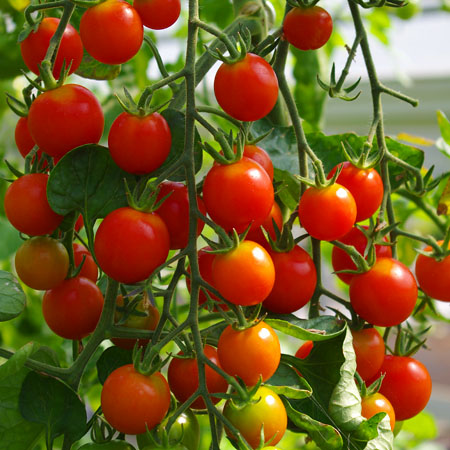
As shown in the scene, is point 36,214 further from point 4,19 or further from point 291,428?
point 4,19

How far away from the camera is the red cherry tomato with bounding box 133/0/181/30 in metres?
0.43

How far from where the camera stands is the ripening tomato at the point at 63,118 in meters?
0.40

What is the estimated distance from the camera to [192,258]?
39cm

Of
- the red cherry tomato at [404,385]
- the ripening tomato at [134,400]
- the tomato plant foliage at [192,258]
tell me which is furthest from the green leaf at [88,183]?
the red cherry tomato at [404,385]

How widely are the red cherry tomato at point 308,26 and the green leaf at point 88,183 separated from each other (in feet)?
0.50

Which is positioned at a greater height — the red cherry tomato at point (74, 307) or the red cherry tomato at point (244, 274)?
the red cherry tomato at point (244, 274)

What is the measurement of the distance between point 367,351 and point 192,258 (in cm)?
15

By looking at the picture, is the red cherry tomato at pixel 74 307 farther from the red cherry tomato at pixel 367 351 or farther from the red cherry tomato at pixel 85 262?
the red cherry tomato at pixel 367 351

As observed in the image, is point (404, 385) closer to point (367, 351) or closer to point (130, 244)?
point (367, 351)

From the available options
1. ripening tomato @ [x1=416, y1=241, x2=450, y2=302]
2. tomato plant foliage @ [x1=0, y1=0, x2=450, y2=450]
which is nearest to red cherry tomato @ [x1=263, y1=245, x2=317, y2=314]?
tomato plant foliage @ [x1=0, y1=0, x2=450, y2=450]

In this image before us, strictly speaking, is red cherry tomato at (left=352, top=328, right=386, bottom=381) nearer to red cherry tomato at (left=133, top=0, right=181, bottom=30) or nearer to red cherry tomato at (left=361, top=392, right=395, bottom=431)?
red cherry tomato at (left=361, top=392, right=395, bottom=431)

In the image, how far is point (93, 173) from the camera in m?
0.42

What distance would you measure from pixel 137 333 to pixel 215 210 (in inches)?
3.9

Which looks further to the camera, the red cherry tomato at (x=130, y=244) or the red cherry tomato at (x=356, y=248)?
the red cherry tomato at (x=356, y=248)
